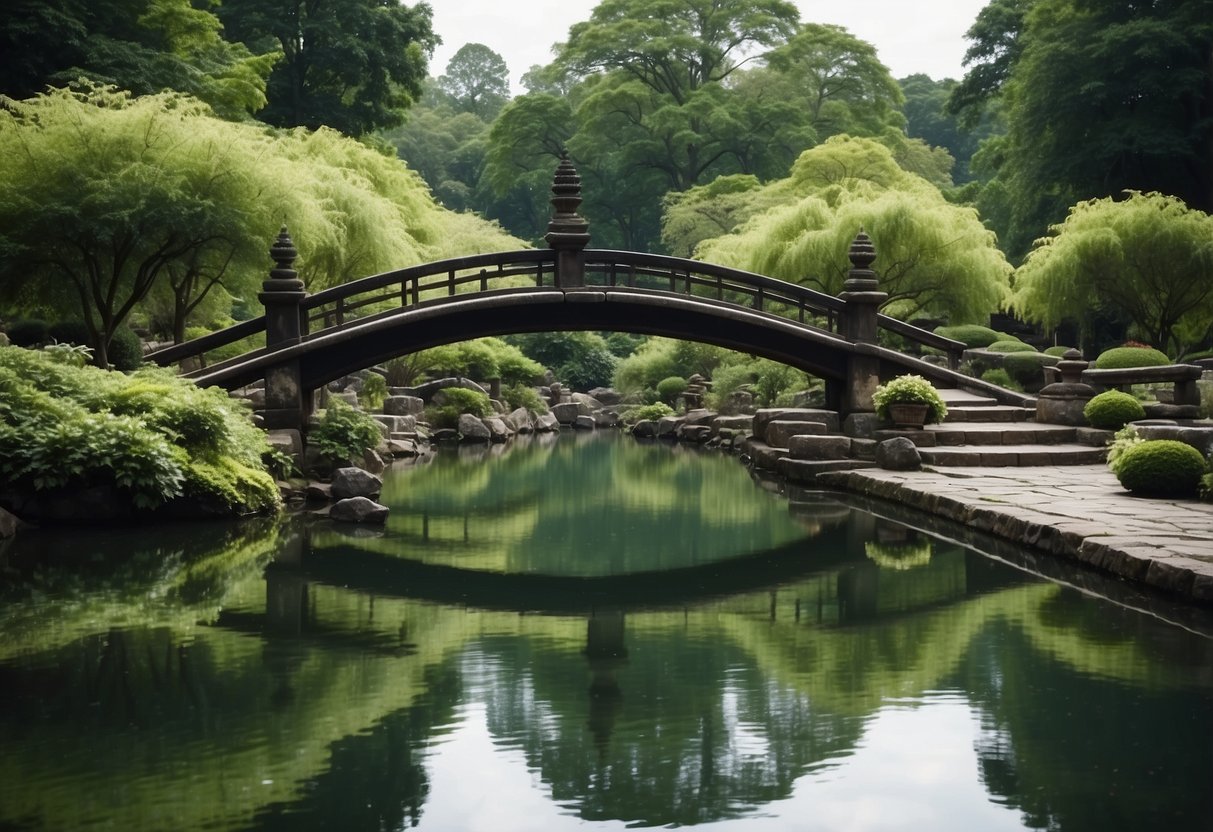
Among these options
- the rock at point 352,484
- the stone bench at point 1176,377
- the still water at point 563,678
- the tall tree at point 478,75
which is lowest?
the still water at point 563,678

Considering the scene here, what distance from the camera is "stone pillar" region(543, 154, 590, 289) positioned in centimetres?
1820

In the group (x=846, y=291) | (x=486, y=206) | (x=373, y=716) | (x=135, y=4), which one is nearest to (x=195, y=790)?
(x=373, y=716)

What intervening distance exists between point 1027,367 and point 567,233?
9.16m

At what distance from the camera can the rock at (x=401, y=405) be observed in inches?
1138

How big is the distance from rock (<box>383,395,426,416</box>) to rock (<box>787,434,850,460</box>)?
1212 cm

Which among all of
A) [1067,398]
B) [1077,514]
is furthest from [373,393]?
[1077,514]

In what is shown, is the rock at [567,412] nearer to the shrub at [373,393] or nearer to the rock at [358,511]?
the shrub at [373,393]

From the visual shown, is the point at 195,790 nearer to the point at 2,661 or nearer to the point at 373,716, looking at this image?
the point at 373,716

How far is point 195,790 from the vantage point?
5680 mm

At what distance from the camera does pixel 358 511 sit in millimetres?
14828

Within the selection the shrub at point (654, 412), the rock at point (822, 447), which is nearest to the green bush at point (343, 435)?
the rock at point (822, 447)

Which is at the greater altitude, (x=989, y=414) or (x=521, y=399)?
(x=521, y=399)

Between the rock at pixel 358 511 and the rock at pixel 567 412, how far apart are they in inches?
821

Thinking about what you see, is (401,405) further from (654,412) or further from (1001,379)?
(1001,379)
